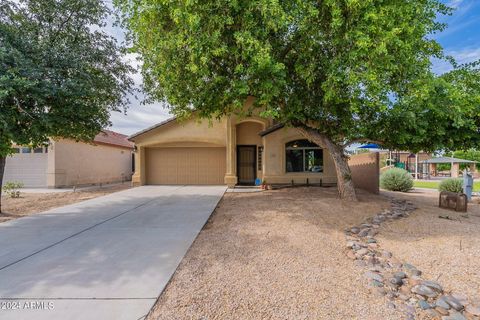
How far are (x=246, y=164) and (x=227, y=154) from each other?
1.77 metres

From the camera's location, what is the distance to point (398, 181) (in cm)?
1666

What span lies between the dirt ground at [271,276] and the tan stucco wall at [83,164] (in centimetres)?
1413

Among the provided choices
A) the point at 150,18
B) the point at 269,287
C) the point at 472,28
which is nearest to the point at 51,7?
the point at 150,18

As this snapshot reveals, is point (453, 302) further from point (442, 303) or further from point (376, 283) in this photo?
point (376, 283)

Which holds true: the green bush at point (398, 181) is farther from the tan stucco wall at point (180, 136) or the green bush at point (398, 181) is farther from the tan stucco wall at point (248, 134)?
the tan stucco wall at point (180, 136)

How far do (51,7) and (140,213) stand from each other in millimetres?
7491

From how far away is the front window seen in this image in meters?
15.4

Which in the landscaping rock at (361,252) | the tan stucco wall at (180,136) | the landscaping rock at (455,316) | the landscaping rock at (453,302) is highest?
the tan stucco wall at (180,136)

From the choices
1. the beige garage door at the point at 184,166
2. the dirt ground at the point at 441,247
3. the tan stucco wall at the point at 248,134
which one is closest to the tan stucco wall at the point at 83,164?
the beige garage door at the point at 184,166

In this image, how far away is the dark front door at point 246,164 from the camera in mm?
17516

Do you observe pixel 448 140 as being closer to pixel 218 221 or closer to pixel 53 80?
pixel 218 221

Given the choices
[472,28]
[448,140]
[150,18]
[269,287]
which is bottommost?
[269,287]

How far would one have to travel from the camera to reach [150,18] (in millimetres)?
8109

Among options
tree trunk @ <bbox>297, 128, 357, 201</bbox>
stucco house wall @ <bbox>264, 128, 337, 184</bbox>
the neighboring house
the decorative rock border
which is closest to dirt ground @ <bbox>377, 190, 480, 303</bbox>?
the decorative rock border
